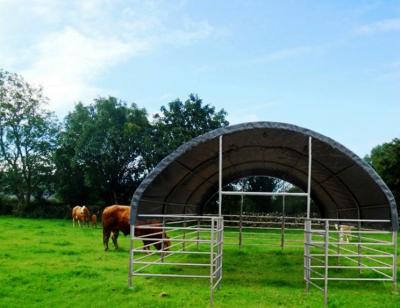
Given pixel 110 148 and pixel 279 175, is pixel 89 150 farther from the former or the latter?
pixel 279 175

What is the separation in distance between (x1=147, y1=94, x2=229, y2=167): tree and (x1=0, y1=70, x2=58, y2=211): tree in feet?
34.5

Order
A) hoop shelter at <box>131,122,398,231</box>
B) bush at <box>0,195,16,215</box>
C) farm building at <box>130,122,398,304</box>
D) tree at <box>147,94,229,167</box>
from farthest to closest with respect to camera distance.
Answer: bush at <box>0,195,16,215</box>, tree at <box>147,94,229,167</box>, hoop shelter at <box>131,122,398,231</box>, farm building at <box>130,122,398,304</box>

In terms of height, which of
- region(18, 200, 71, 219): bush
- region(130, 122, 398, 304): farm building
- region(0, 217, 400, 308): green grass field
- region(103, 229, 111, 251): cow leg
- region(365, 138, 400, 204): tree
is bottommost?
region(0, 217, 400, 308): green grass field

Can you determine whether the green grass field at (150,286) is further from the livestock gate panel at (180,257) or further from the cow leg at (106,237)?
the cow leg at (106,237)

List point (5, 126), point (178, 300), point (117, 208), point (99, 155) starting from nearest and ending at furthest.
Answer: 1. point (178, 300)
2. point (117, 208)
3. point (99, 155)
4. point (5, 126)

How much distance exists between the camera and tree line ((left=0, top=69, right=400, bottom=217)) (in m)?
29.5

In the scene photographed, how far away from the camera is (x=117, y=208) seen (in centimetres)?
1435

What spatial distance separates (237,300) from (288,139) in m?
3.27

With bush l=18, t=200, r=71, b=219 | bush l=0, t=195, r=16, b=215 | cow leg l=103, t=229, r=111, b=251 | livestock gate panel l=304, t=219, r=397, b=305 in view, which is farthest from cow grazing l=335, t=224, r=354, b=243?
bush l=0, t=195, r=16, b=215

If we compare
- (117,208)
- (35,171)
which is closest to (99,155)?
(35,171)

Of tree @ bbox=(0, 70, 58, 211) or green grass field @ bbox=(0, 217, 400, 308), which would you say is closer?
green grass field @ bbox=(0, 217, 400, 308)

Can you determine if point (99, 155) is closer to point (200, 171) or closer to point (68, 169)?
point (68, 169)

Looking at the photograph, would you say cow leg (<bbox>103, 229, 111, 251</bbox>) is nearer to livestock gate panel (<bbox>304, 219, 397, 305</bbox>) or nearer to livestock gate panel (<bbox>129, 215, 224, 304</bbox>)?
livestock gate panel (<bbox>129, 215, 224, 304</bbox>)

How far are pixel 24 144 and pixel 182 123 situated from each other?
45.9ft
